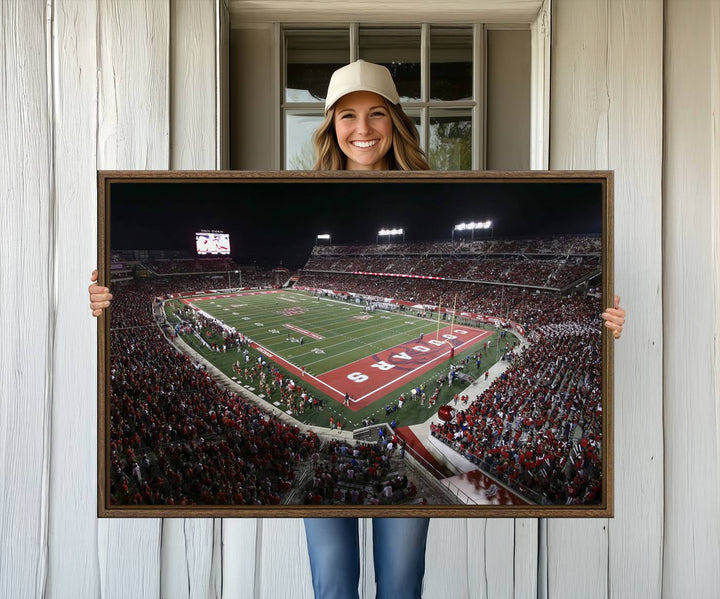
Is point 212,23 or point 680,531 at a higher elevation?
point 212,23

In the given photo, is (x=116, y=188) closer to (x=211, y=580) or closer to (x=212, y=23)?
(x=212, y=23)

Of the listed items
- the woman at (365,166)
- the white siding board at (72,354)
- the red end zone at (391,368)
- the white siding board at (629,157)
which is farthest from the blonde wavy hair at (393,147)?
the white siding board at (72,354)

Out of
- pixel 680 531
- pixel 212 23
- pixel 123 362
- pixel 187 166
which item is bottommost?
pixel 680 531

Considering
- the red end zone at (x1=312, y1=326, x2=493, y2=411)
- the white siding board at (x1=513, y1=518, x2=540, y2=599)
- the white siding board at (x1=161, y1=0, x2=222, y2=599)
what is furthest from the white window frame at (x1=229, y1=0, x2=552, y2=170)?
the white siding board at (x1=513, y1=518, x2=540, y2=599)

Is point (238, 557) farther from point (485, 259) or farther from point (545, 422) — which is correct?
point (485, 259)

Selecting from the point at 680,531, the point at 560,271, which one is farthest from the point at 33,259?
the point at 680,531

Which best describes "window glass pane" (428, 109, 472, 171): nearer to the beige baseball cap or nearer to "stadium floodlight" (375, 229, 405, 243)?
the beige baseball cap
